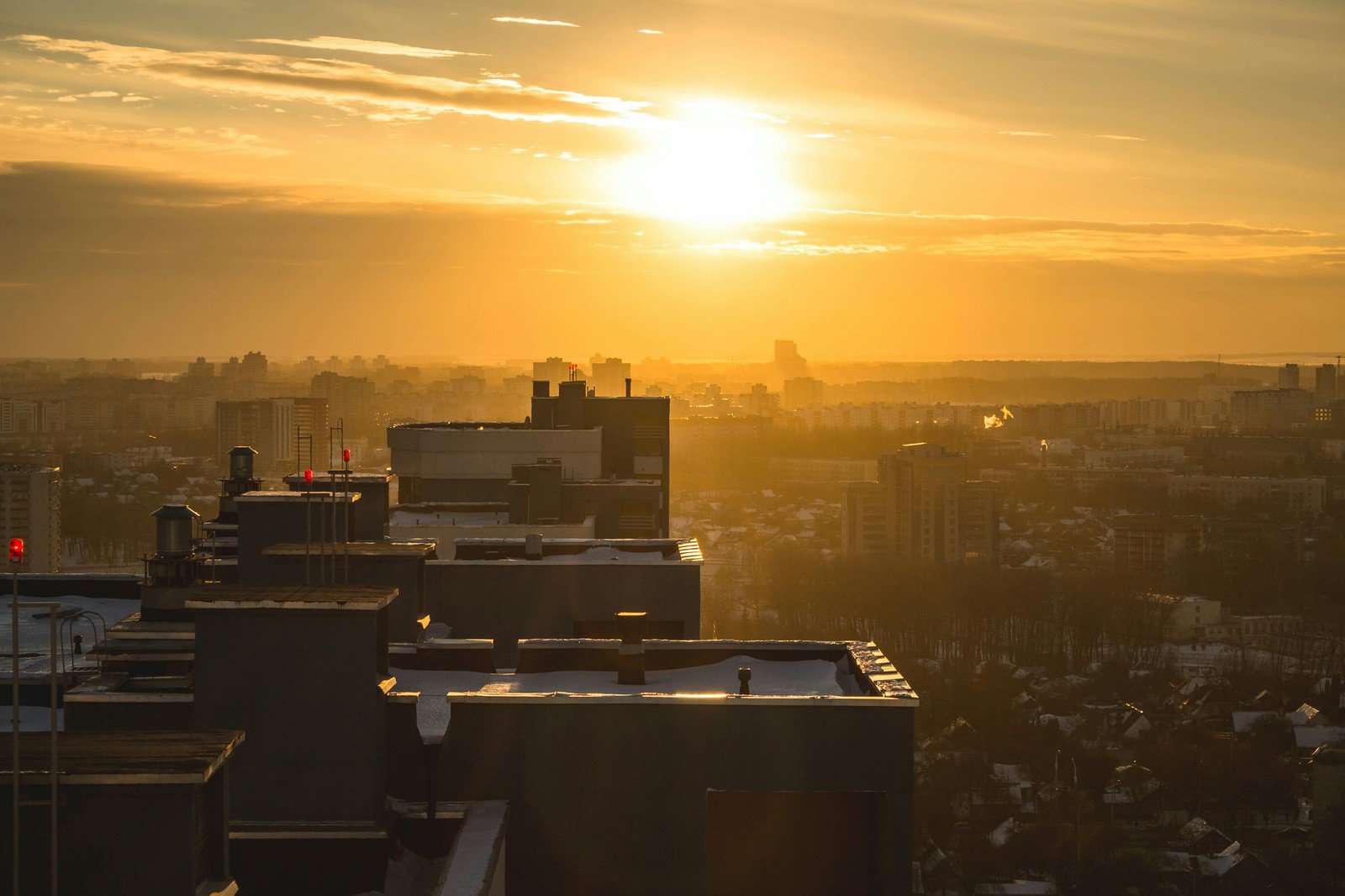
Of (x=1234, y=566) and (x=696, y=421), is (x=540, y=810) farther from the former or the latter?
(x=696, y=421)

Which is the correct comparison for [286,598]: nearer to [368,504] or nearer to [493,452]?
[368,504]

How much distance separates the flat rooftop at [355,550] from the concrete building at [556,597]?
3.82m

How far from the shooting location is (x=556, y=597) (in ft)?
56.7

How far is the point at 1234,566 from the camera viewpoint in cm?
8012

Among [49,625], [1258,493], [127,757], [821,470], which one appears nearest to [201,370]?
[821,470]

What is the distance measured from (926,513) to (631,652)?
81826 millimetres

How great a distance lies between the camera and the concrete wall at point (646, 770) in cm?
954

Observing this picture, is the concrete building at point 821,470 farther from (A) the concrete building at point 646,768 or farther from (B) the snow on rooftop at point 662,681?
(A) the concrete building at point 646,768

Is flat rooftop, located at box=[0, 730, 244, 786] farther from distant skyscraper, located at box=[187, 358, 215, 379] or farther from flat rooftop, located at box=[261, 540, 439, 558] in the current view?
distant skyscraper, located at box=[187, 358, 215, 379]

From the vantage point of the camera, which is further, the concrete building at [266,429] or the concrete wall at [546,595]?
the concrete building at [266,429]

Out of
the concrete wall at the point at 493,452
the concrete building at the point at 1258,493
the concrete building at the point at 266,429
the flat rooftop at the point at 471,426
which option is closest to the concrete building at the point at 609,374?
the concrete building at the point at 266,429

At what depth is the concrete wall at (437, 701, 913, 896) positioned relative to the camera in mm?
9539

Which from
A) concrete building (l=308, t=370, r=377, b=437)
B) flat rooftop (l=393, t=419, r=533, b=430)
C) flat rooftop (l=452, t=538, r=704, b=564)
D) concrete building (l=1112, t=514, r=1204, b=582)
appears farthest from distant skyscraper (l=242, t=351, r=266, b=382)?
flat rooftop (l=452, t=538, r=704, b=564)

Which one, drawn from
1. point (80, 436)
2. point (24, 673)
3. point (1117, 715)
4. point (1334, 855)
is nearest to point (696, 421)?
point (80, 436)
